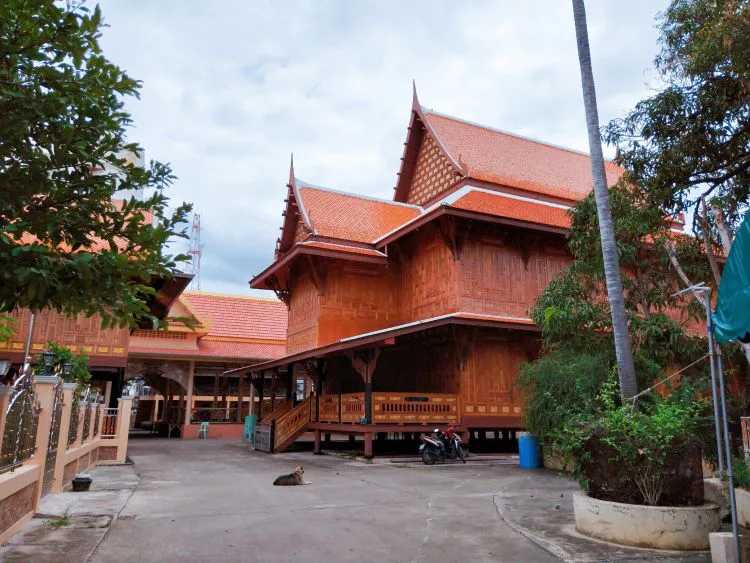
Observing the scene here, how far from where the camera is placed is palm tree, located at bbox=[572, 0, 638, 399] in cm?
679

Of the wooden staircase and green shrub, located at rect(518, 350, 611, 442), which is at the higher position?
green shrub, located at rect(518, 350, 611, 442)

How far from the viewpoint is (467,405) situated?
14.7 meters

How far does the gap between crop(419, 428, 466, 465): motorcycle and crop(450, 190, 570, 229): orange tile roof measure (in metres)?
5.69

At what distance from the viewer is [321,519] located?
6.55 meters

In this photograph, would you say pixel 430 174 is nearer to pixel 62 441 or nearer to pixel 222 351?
pixel 222 351

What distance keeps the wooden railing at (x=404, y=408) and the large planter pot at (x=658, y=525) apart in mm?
8634

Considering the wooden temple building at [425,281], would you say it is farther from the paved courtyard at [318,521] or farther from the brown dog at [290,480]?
the brown dog at [290,480]

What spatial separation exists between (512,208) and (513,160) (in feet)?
13.0

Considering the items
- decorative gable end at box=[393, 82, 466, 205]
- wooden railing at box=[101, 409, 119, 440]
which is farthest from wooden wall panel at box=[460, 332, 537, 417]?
wooden railing at box=[101, 409, 119, 440]

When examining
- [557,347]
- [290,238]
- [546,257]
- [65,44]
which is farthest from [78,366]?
[546,257]

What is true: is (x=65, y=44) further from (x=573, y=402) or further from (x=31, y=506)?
(x=573, y=402)

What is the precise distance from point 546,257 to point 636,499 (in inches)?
466

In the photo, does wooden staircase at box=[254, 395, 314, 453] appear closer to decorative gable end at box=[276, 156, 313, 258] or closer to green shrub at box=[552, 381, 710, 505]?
decorative gable end at box=[276, 156, 313, 258]

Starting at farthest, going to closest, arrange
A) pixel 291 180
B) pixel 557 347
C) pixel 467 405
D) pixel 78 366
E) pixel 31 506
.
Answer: pixel 291 180
pixel 467 405
pixel 78 366
pixel 557 347
pixel 31 506
